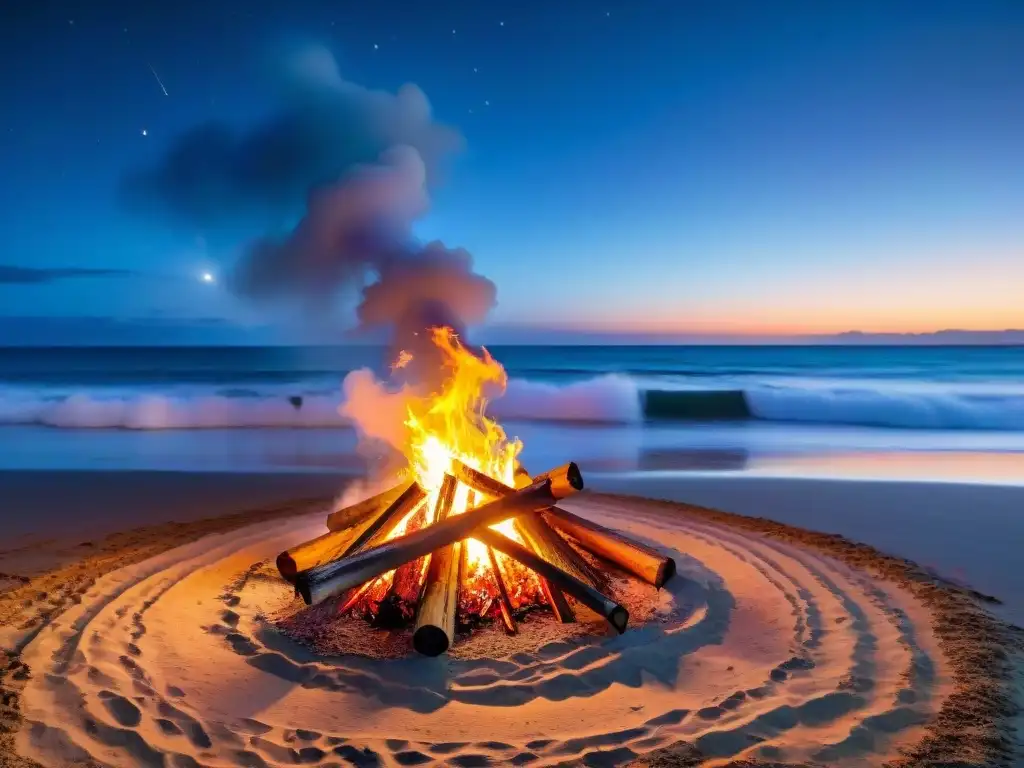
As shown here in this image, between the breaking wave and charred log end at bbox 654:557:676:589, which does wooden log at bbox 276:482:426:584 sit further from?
the breaking wave

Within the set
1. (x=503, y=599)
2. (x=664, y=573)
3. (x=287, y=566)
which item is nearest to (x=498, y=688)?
(x=503, y=599)

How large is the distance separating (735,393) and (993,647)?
2977cm

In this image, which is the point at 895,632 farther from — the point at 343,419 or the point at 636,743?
the point at 343,419

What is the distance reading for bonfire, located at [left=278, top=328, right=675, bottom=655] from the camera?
493 centimetres

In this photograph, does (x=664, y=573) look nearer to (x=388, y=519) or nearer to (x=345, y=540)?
(x=388, y=519)

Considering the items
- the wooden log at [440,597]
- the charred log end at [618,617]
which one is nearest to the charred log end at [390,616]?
the wooden log at [440,597]

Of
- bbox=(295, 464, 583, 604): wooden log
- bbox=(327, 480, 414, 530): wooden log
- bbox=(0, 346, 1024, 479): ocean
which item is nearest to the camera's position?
Answer: bbox=(295, 464, 583, 604): wooden log

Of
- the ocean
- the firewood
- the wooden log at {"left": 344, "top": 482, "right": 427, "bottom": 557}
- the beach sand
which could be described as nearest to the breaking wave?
the ocean

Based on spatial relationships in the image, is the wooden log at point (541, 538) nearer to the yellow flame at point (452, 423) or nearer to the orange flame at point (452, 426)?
the orange flame at point (452, 426)

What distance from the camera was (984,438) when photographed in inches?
699

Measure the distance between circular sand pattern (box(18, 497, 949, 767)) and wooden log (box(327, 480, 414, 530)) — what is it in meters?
1.02

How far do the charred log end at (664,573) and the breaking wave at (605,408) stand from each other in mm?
15872

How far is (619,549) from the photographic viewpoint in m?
6.04

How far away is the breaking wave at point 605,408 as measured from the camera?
2225cm
